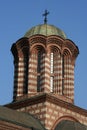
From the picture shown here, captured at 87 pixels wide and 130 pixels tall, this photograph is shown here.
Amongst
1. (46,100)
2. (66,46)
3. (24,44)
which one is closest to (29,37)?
(24,44)

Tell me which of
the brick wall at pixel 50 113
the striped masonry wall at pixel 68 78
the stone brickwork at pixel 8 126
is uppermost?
the striped masonry wall at pixel 68 78

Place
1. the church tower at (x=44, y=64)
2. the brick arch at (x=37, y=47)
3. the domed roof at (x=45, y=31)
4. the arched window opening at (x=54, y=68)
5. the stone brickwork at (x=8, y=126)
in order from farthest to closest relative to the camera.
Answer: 1. the domed roof at (x=45, y=31)
2. the brick arch at (x=37, y=47)
3. the arched window opening at (x=54, y=68)
4. the church tower at (x=44, y=64)
5. the stone brickwork at (x=8, y=126)

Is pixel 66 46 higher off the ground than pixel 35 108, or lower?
higher

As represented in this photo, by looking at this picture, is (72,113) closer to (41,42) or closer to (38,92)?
(38,92)

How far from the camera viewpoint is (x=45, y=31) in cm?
2952

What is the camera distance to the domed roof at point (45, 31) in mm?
29500

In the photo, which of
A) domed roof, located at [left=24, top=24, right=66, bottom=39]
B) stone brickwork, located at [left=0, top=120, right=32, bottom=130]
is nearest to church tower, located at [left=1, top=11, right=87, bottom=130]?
domed roof, located at [left=24, top=24, right=66, bottom=39]

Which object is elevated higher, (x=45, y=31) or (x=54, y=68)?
(x=45, y=31)

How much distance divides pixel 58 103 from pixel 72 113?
142 centimetres

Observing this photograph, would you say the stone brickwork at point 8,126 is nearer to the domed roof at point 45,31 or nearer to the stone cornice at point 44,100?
the stone cornice at point 44,100


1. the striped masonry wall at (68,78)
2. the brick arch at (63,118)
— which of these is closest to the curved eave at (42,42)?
the striped masonry wall at (68,78)

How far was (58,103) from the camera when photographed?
27.0 meters

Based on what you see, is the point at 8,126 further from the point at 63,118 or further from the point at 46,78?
the point at 46,78

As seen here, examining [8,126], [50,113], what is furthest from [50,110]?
[8,126]
